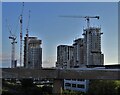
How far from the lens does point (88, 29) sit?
2933cm

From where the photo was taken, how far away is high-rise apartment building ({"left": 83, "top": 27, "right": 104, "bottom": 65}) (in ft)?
92.8

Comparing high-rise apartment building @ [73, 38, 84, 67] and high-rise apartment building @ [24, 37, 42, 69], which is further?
high-rise apartment building @ [73, 38, 84, 67]

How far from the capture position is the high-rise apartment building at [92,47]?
92.8ft

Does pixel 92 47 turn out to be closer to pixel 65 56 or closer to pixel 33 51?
pixel 33 51

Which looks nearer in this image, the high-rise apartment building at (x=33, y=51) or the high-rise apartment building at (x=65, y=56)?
the high-rise apartment building at (x=33, y=51)

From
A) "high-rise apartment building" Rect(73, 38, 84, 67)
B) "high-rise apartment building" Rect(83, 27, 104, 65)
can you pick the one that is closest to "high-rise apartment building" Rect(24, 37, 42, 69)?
"high-rise apartment building" Rect(73, 38, 84, 67)

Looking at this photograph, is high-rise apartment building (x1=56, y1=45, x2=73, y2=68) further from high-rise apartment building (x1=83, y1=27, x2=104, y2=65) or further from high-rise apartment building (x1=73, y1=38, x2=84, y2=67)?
high-rise apartment building (x1=83, y1=27, x2=104, y2=65)

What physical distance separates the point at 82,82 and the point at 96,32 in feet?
26.8

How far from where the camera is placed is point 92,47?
28094 millimetres

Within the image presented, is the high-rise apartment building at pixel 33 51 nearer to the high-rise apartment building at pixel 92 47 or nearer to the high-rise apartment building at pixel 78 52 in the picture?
the high-rise apartment building at pixel 78 52

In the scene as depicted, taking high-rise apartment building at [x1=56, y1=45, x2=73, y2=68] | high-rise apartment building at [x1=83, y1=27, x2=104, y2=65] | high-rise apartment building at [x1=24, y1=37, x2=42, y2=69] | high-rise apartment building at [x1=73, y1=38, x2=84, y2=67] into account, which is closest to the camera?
high-rise apartment building at [x1=24, y1=37, x2=42, y2=69]

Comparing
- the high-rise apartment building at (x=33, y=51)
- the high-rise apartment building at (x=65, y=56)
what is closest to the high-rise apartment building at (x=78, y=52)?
the high-rise apartment building at (x=65, y=56)

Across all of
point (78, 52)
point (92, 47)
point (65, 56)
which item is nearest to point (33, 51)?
point (78, 52)

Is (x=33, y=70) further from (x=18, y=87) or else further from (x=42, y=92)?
(x=18, y=87)
